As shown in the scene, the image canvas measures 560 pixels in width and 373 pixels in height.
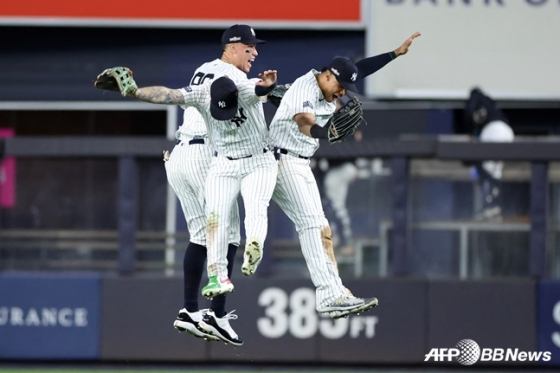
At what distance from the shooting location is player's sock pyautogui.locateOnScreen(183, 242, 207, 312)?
27.8 ft

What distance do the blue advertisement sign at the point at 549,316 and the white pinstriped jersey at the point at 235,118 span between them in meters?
3.90

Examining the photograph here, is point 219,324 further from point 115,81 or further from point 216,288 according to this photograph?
point 115,81

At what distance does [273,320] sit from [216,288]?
3467mm

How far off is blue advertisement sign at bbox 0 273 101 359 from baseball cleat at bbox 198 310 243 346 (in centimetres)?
311

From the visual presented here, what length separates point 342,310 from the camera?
823 cm

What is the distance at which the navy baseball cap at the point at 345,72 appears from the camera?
784 centimetres

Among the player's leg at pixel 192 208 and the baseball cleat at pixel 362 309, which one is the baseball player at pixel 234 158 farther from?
the baseball cleat at pixel 362 309

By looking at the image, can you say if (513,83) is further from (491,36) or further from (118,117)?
(118,117)

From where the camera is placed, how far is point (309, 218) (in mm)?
8320

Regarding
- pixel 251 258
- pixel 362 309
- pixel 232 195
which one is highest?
pixel 232 195

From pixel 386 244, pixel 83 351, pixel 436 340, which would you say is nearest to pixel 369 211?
pixel 386 244

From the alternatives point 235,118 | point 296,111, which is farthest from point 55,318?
point 296,111

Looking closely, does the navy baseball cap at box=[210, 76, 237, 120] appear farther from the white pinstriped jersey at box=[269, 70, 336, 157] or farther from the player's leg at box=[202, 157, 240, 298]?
the player's leg at box=[202, 157, 240, 298]

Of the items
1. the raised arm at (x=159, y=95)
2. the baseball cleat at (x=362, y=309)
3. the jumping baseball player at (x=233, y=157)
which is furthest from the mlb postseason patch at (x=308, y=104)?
the baseball cleat at (x=362, y=309)
